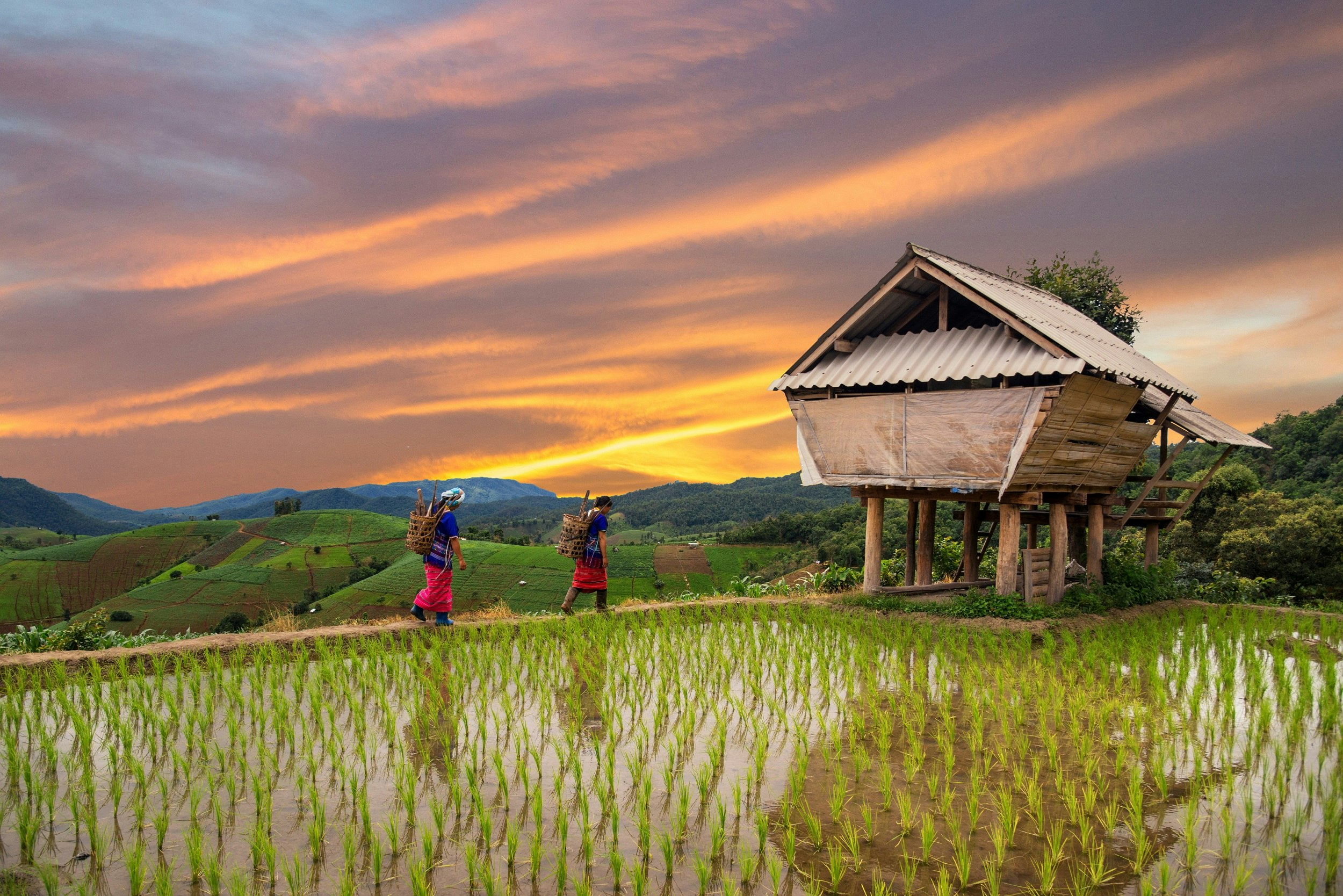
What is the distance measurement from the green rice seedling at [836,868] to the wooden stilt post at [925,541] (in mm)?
10856

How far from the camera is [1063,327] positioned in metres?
11.9

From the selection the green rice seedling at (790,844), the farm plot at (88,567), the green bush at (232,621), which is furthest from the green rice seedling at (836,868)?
the farm plot at (88,567)

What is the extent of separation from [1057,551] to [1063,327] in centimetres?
380

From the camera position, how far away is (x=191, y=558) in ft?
313

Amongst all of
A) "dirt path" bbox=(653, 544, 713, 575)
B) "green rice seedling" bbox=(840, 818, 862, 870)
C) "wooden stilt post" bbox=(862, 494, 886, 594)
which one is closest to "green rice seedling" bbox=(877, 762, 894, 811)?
"green rice seedling" bbox=(840, 818, 862, 870)

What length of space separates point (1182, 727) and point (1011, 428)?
520 cm

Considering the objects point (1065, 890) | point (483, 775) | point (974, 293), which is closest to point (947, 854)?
point (1065, 890)

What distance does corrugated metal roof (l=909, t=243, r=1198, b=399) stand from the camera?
10.8 metres

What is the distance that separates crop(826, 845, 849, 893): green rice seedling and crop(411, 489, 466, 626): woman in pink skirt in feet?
23.0

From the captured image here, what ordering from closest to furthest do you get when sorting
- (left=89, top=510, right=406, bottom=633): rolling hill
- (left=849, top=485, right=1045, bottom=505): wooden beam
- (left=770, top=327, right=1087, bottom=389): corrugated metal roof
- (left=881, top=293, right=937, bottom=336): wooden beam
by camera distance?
(left=770, top=327, right=1087, bottom=389): corrugated metal roof
(left=849, top=485, right=1045, bottom=505): wooden beam
(left=881, top=293, right=937, bottom=336): wooden beam
(left=89, top=510, right=406, bottom=633): rolling hill

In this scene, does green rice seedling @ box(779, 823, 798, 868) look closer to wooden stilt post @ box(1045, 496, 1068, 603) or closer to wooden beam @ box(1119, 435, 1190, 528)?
Answer: wooden stilt post @ box(1045, 496, 1068, 603)

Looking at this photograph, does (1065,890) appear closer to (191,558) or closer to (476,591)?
(476,591)

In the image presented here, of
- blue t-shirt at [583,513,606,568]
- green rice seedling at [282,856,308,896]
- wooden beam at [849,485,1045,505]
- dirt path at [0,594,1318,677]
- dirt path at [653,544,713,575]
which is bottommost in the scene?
dirt path at [653,544,713,575]

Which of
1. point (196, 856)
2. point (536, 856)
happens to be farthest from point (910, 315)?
point (196, 856)
